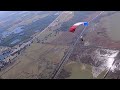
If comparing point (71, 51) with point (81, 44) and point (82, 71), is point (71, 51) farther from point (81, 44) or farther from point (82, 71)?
point (82, 71)

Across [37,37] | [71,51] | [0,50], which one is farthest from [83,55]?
[0,50]

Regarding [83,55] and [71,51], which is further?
[71,51]
